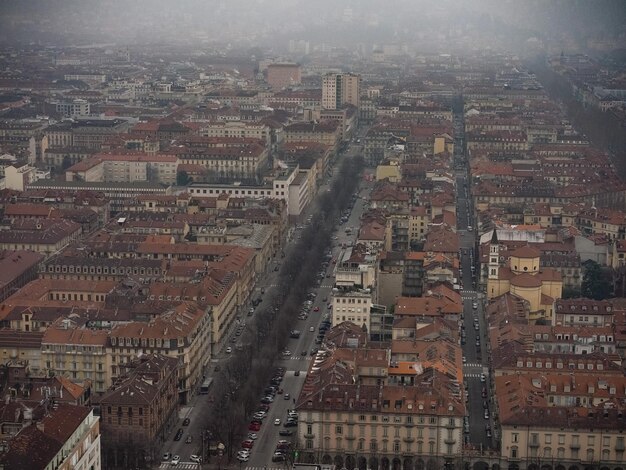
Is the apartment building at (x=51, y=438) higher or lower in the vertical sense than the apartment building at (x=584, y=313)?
higher

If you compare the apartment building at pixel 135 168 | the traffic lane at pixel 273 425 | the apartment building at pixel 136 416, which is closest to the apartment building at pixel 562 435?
the traffic lane at pixel 273 425

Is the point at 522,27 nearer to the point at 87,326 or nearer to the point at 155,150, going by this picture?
the point at 155,150

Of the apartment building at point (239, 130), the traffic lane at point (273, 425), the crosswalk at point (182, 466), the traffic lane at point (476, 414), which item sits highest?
the apartment building at point (239, 130)

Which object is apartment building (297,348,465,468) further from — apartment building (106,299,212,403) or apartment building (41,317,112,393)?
apartment building (41,317,112,393)

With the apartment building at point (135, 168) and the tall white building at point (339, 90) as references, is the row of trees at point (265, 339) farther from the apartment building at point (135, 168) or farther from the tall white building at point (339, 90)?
the tall white building at point (339, 90)

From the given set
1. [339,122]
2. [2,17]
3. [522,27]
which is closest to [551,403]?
[339,122]

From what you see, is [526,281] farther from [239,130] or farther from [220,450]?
[239,130]

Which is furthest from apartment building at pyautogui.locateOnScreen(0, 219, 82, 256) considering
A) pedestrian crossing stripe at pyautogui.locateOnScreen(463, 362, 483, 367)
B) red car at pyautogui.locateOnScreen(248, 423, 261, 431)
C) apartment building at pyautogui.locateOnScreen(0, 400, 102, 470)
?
apartment building at pyautogui.locateOnScreen(0, 400, 102, 470)
